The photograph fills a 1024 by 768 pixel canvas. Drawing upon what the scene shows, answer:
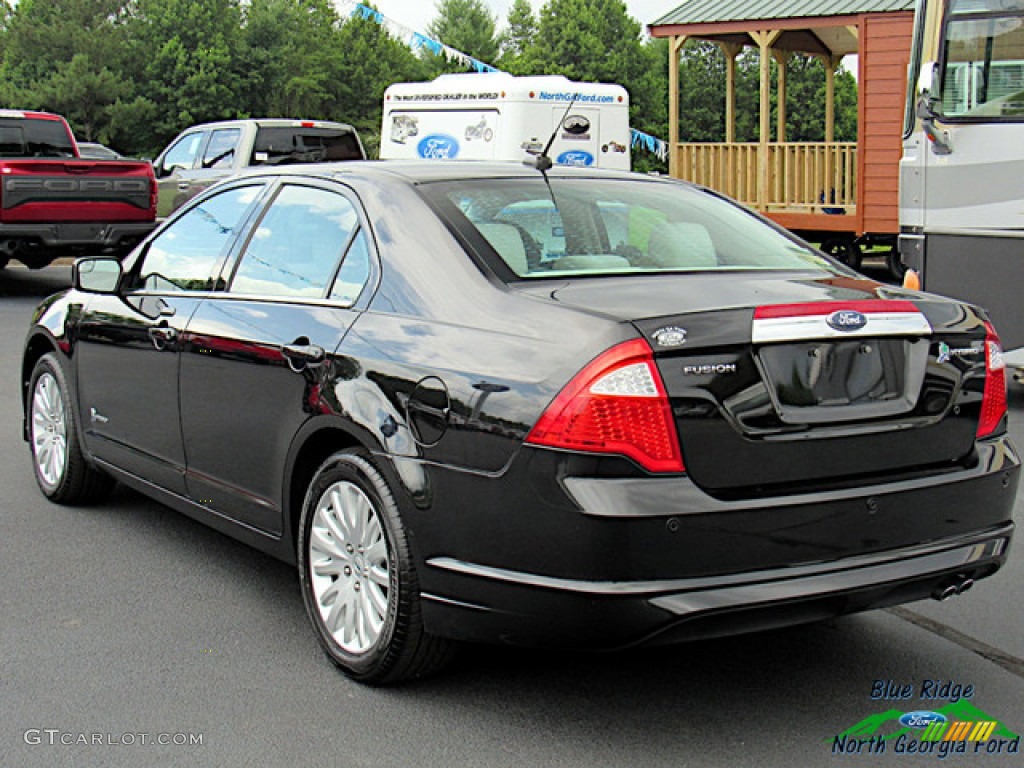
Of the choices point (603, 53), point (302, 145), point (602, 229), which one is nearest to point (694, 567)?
point (602, 229)

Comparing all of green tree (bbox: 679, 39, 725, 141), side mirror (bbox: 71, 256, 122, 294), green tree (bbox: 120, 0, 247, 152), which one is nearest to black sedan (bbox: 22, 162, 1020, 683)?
side mirror (bbox: 71, 256, 122, 294)

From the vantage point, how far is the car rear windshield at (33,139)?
17.7 meters

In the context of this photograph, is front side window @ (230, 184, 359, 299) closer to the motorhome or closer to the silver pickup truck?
the motorhome

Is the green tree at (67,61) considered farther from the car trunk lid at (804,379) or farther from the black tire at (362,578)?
the car trunk lid at (804,379)

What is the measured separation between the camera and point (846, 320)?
144 inches

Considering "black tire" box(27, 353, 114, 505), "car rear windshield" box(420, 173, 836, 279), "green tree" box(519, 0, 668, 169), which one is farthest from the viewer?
"green tree" box(519, 0, 668, 169)

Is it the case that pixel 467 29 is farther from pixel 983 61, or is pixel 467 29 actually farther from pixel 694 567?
pixel 694 567

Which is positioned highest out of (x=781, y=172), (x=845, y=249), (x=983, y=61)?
(x=983, y=61)

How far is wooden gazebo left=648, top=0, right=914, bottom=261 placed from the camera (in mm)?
18297

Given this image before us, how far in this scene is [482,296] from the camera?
13.0 feet

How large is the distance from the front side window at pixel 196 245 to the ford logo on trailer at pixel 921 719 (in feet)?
9.39

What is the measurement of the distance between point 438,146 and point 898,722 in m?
16.8

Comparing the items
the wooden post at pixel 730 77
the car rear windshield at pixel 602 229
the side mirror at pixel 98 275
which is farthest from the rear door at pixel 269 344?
the wooden post at pixel 730 77

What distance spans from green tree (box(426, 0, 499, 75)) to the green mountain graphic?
320 ft
